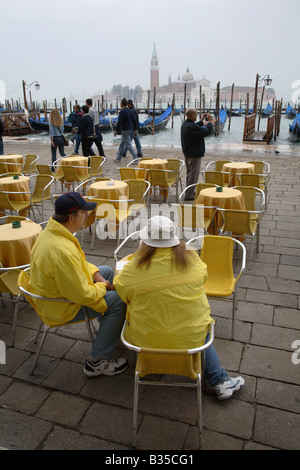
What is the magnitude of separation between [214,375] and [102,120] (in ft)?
79.4

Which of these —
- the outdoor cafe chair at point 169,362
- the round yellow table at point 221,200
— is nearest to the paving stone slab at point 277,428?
the outdoor cafe chair at point 169,362

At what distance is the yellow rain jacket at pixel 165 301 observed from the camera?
158cm

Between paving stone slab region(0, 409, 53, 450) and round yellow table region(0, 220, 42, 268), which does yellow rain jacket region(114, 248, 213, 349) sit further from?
round yellow table region(0, 220, 42, 268)

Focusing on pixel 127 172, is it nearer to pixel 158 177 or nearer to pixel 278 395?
pixel 158 177

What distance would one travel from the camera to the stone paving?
1745 millimetres

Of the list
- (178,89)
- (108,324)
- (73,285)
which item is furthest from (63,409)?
(178,89)

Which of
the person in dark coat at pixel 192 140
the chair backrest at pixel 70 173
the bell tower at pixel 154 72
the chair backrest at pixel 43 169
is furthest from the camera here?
the bell tower at pixel 154 72

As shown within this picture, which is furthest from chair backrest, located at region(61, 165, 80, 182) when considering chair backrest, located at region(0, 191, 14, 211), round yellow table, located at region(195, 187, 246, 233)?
round yellow table, located at region(195, 187, 246, 233)

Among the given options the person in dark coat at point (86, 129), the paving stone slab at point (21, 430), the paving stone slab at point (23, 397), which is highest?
the person in dark coat at point (86, 129)

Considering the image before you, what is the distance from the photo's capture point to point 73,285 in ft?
6.14

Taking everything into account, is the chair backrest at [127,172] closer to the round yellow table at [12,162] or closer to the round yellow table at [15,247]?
the round yellow table at [12,162]

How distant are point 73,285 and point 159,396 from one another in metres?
0.83

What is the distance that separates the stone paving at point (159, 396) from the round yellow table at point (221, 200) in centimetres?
111
